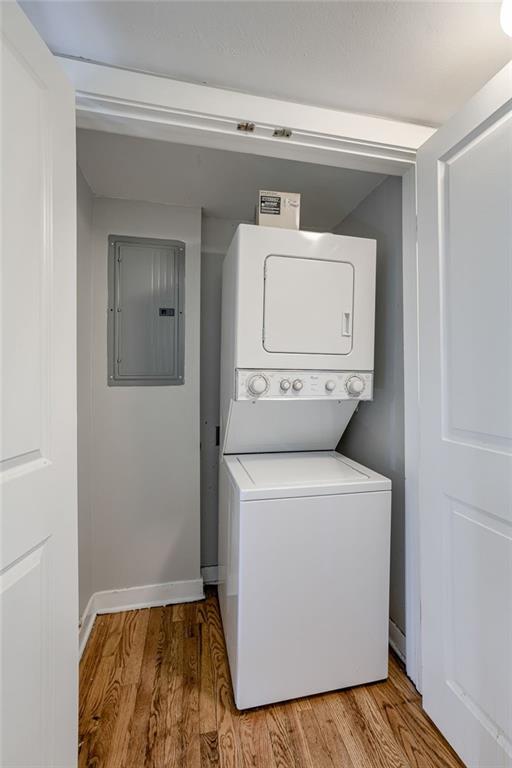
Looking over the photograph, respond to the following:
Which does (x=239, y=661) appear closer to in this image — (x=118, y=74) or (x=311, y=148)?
(x=311, y=148)

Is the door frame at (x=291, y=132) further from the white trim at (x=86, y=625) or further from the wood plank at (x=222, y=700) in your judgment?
the white trim at (x=86, y=625)

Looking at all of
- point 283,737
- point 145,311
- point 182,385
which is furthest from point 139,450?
point 283,737

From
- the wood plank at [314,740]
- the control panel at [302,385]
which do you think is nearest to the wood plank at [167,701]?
the wood plank at [314,740]

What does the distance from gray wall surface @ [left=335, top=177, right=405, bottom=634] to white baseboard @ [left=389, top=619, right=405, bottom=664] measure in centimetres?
4

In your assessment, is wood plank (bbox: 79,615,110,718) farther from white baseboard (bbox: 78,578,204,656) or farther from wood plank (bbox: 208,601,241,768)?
wood plank (bbox: 208,601,241,768)

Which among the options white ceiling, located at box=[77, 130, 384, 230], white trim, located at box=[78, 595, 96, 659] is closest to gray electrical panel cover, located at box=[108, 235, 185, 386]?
white ceiling, located at box=[77, 130, 384, 230]

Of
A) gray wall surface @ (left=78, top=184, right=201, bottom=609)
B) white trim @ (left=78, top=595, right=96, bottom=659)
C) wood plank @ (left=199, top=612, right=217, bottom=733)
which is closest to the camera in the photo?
wood plank @ (left=199, top=612, right=217, bottom=733)

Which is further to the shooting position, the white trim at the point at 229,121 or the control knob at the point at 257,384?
the control knob at the point at 257,384

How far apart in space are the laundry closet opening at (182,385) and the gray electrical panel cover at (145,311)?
35 millimetres

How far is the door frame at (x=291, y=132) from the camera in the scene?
1257 millimetres

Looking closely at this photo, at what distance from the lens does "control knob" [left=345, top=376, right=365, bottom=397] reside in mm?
1771

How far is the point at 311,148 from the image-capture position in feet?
4.83

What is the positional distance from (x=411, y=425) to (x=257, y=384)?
2.49 feet

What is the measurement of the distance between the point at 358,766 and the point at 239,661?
0.54 metres
